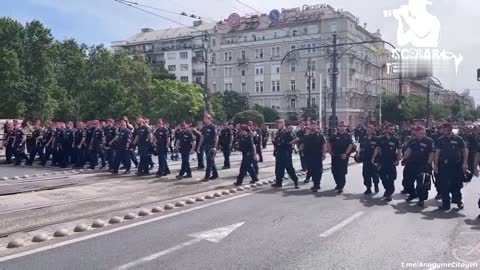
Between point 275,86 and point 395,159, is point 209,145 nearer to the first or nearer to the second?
point 395,159

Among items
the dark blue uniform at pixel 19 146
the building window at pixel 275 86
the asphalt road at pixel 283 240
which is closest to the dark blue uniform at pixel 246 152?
the asphalt road at pixel 283 240

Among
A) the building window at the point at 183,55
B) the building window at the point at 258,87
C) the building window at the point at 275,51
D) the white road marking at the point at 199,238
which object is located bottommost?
the white road marking at the point at 199,238

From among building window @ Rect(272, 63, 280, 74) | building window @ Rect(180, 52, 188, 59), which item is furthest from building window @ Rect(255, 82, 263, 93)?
building window @ Rect(180, 52, 188, 59)

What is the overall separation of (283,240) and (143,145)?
865 cm

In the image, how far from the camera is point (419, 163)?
10742 mm

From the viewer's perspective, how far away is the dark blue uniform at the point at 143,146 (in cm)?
1502

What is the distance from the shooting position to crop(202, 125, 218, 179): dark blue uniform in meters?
14.1

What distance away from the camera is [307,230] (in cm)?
793

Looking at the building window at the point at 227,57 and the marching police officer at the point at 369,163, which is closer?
the marching police officer at the point at 369,163

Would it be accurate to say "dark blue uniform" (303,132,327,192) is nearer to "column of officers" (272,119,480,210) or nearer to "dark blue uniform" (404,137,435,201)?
"column of officers" (272,119,480,210)

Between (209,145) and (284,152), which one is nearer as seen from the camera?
(284,152)

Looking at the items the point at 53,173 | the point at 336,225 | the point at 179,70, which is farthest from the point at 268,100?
the point at 336,225

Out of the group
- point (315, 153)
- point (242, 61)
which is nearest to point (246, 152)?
point (315, 153)

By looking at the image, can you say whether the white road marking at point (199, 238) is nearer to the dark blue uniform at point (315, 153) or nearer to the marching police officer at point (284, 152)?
the dark blue uniform at point (315, 153)
